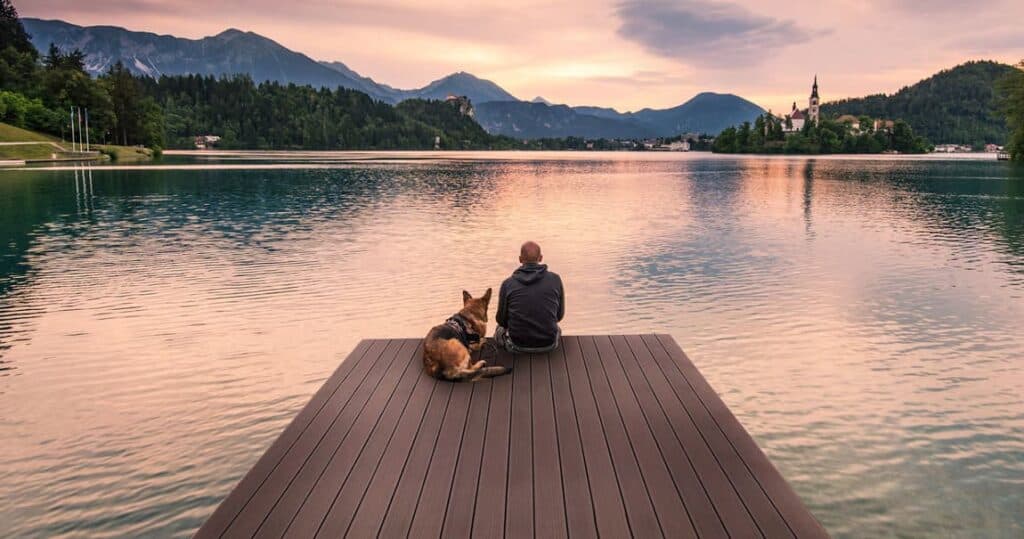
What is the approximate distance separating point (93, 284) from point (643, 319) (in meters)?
17.6

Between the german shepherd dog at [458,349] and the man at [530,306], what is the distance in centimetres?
52

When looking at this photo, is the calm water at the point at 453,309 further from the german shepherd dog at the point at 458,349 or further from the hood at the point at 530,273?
the hood at the point at 530,273

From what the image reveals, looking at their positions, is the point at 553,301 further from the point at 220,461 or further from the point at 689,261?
the point at 689,261

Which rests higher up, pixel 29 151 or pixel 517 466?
pixel 29 151

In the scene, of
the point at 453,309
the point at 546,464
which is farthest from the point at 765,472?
the point at 453,309

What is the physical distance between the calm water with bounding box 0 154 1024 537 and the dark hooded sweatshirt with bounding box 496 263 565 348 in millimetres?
3480

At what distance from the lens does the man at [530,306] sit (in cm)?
1048

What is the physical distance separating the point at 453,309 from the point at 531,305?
28.5 ft

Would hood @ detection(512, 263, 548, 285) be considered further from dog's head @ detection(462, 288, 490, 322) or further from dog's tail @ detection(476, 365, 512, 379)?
dog's tail @ detection(476, 365, 512, 379)

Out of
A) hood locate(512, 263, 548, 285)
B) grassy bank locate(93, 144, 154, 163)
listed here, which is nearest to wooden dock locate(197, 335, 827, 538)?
hood locate(512, 263, 548, 285)

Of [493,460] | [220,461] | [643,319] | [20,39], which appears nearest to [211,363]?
[220,461]

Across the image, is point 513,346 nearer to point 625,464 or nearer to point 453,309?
point 625,464

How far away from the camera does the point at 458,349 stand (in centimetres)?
984

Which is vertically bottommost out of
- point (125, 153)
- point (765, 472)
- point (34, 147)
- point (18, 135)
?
point (765, 472)
